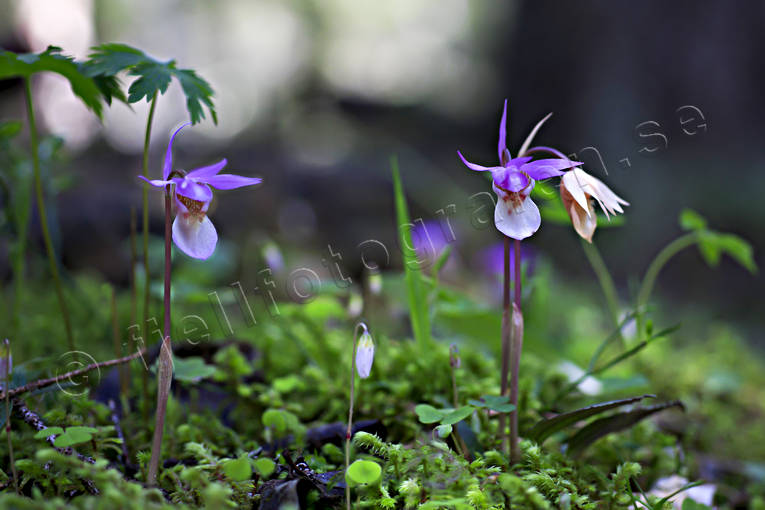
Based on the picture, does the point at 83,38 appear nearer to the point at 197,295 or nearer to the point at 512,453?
the point at 197,295

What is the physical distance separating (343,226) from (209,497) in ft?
14.0

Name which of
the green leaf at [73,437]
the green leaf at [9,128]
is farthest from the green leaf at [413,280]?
the green leaf at [9,128]

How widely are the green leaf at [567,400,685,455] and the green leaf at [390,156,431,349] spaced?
46 centimetres

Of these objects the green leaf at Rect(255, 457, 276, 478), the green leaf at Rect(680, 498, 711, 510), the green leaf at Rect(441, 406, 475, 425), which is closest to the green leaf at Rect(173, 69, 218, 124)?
the green leaf at Rect(255, 457, 276, 478)

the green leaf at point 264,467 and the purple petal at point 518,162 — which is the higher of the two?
the purple petal at point 518,162

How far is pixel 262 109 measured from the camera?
12016 millimetres

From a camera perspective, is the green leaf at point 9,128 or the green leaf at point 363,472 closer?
the green leaf at point 363,472

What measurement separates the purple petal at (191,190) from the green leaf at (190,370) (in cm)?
56

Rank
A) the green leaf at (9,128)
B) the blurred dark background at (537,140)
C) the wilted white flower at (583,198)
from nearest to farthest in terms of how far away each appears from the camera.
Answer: the wilted white flower at (583,198), the green leaf at (9,128), the blurred dark background at (537,140)

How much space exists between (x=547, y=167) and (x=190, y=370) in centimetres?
96

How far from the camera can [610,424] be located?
120cm

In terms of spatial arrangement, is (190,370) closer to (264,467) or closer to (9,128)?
(264,467)

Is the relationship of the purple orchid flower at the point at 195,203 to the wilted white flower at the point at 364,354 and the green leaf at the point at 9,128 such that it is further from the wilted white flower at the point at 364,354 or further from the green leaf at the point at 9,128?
the green leaf at the point at 9,128

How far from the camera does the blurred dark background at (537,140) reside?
4445 millimetres
